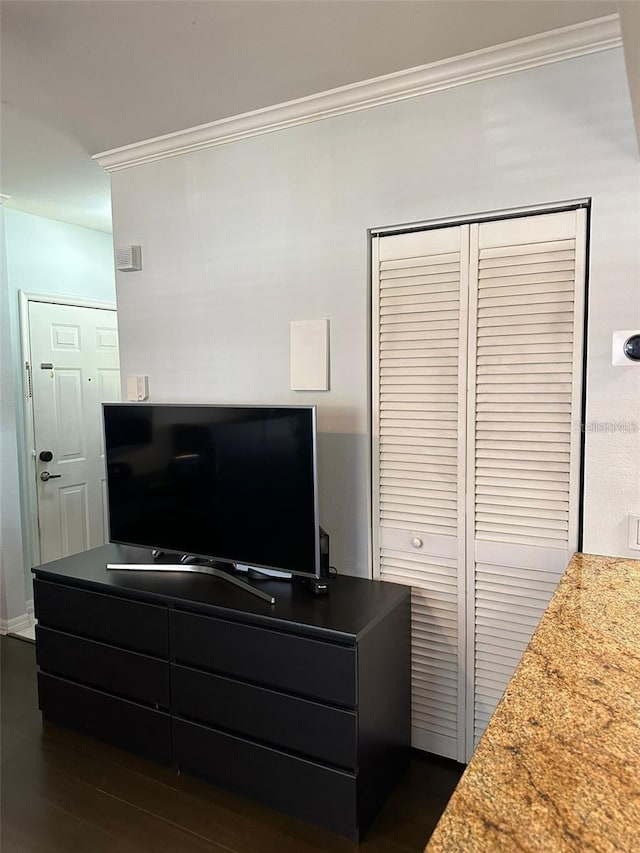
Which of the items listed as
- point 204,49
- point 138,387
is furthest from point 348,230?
point 138,387

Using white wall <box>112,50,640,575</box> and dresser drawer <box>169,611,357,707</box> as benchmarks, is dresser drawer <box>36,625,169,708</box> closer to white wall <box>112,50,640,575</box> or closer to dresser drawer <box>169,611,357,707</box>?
dresser drawer <box>169,611,357,707</box>

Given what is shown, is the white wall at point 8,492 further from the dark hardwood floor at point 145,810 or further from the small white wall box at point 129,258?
the dark hardwood floor at point 145,810

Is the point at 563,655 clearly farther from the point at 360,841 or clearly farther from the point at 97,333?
the point at 97,333

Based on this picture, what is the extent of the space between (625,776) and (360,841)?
1361 millimetres

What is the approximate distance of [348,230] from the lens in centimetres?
244

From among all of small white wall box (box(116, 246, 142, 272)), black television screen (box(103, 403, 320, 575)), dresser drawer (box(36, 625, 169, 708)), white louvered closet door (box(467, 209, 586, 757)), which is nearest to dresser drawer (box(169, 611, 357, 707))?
dresser drawer (box(36, 625, 169, 708))

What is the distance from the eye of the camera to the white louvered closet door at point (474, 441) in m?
2.10

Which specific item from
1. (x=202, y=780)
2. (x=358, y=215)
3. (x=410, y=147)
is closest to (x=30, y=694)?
(x=202, y=780)

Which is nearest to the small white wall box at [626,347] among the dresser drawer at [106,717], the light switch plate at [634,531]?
the light switch plate at [634,531]

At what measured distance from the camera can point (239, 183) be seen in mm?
2689

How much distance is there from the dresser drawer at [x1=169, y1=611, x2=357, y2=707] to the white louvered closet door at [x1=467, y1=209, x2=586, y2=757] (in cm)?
61

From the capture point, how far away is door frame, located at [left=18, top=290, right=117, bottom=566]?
3832 millimetres

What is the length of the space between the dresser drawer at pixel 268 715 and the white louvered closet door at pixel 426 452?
56 centimetres

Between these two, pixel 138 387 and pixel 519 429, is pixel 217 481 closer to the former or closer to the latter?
pixel 138 387
